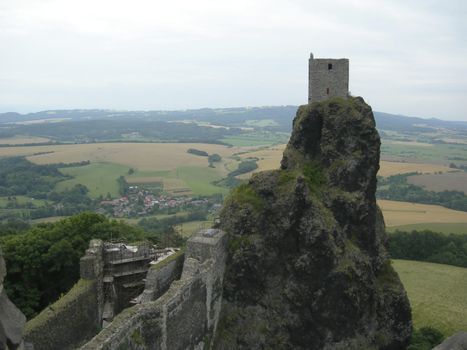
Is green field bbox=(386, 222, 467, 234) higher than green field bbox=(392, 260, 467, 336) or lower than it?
higher

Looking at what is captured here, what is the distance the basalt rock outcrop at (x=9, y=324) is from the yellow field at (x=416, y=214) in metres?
79.1

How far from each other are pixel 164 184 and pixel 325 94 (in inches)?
3354

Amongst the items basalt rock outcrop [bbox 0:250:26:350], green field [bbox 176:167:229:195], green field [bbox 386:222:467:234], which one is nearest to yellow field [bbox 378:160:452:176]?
green field [bbox 176:167:229:195]

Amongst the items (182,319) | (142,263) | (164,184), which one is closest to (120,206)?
(164,184)

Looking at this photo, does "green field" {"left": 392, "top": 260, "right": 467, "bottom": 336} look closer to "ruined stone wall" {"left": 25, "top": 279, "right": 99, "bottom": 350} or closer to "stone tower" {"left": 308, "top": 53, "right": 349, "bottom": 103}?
"stone tower" {"left": 308, "top": 53, "right": 349, "bottom": 103}

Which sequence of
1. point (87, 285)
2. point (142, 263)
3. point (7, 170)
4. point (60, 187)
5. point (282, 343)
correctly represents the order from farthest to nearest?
1. point (7, 170)
2. point (60, 187)
3. point (142, 263)
4. point (282, 343)
5. point (87, 285)

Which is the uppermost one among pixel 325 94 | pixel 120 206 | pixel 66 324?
pixel 325 94

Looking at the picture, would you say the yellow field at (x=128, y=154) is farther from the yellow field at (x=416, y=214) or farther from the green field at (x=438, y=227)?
the green field at (x=438, y=227)

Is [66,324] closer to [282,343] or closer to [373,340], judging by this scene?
[282,343]

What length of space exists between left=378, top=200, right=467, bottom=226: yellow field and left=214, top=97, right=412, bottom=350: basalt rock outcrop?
5579cm

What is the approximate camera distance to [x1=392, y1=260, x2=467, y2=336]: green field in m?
44.8

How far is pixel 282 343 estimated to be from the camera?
27.2 meters

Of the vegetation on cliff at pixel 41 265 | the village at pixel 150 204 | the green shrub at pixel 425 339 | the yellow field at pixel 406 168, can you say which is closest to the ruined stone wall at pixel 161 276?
the vegetation on cliff at pixel 41 265

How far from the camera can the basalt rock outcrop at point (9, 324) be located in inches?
356
